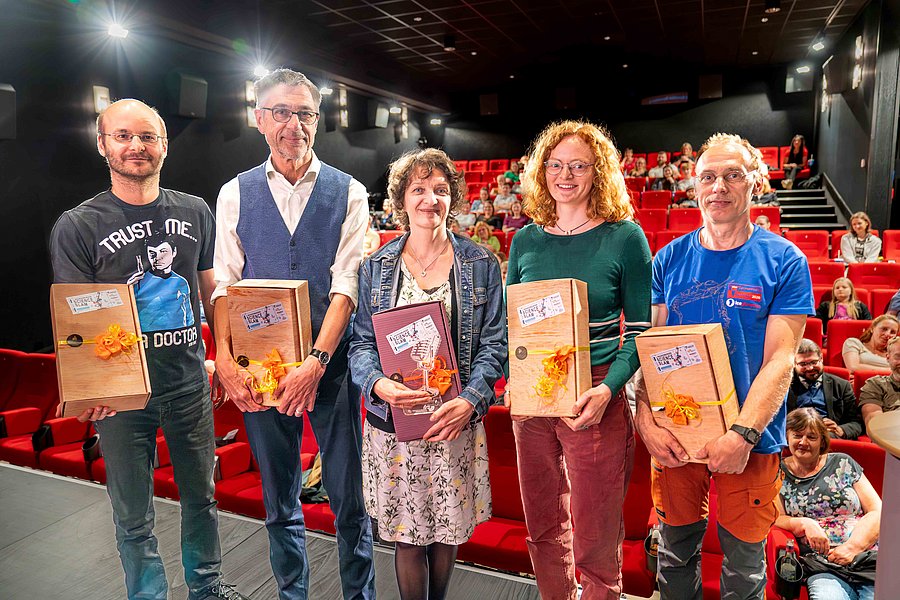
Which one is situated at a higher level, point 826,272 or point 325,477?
point 826,272

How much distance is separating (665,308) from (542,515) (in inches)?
25.8

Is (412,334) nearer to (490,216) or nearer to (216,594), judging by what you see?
(216,594)

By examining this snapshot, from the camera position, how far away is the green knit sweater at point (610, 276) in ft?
4.98

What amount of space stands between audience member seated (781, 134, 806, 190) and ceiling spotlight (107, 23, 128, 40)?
10150 millimetres

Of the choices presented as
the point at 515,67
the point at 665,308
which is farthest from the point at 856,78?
the point at 665,308

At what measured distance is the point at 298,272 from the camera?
1.72 meters

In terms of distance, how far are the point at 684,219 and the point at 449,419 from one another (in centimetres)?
714

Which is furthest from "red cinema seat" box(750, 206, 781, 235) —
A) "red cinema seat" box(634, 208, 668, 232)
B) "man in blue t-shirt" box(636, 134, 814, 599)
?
"man in blue t-shirt" box(636, 134, 814, 599)

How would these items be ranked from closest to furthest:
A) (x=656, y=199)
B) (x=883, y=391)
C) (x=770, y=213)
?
(x=883, y=391), (x=770, y=213), (x=656, y=199)

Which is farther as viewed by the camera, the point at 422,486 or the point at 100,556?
the point at 100,556

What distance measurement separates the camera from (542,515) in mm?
1613

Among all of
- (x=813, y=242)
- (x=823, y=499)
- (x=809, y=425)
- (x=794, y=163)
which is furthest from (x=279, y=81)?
(x=794, y=163)

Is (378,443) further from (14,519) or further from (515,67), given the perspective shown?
(515,67)

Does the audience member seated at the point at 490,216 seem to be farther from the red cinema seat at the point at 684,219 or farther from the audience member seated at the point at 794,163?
the audience member seated at the point at 794,163
